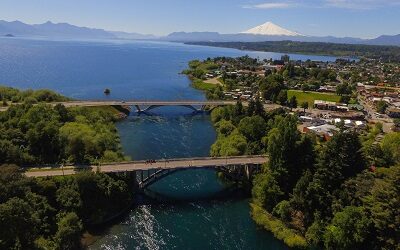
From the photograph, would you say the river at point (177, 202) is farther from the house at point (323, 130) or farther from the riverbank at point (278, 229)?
the house at point (323, 130)

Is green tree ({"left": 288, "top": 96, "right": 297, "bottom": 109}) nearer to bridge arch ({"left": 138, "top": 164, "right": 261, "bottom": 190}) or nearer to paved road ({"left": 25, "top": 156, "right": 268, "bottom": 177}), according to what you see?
paved road ({"left": 25, "top": 156, "right": 268, "bottom": 177})

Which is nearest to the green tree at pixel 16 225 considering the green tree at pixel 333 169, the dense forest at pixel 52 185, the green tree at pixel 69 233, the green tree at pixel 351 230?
the dense forest at pixel 52 185

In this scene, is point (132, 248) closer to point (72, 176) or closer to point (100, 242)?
point (100, 242)

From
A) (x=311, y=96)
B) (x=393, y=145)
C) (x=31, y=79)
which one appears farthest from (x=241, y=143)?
(x=31, y=79)

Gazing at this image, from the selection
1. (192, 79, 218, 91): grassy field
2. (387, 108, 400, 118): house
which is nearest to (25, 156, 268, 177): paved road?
Answer: (387, 108, 400, 118): house

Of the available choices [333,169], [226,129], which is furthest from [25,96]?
[333,169]

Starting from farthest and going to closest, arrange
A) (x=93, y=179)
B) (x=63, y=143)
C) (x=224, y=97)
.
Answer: (x=224, y=97) < (x=63, y=143) < (x=93, y=179)
